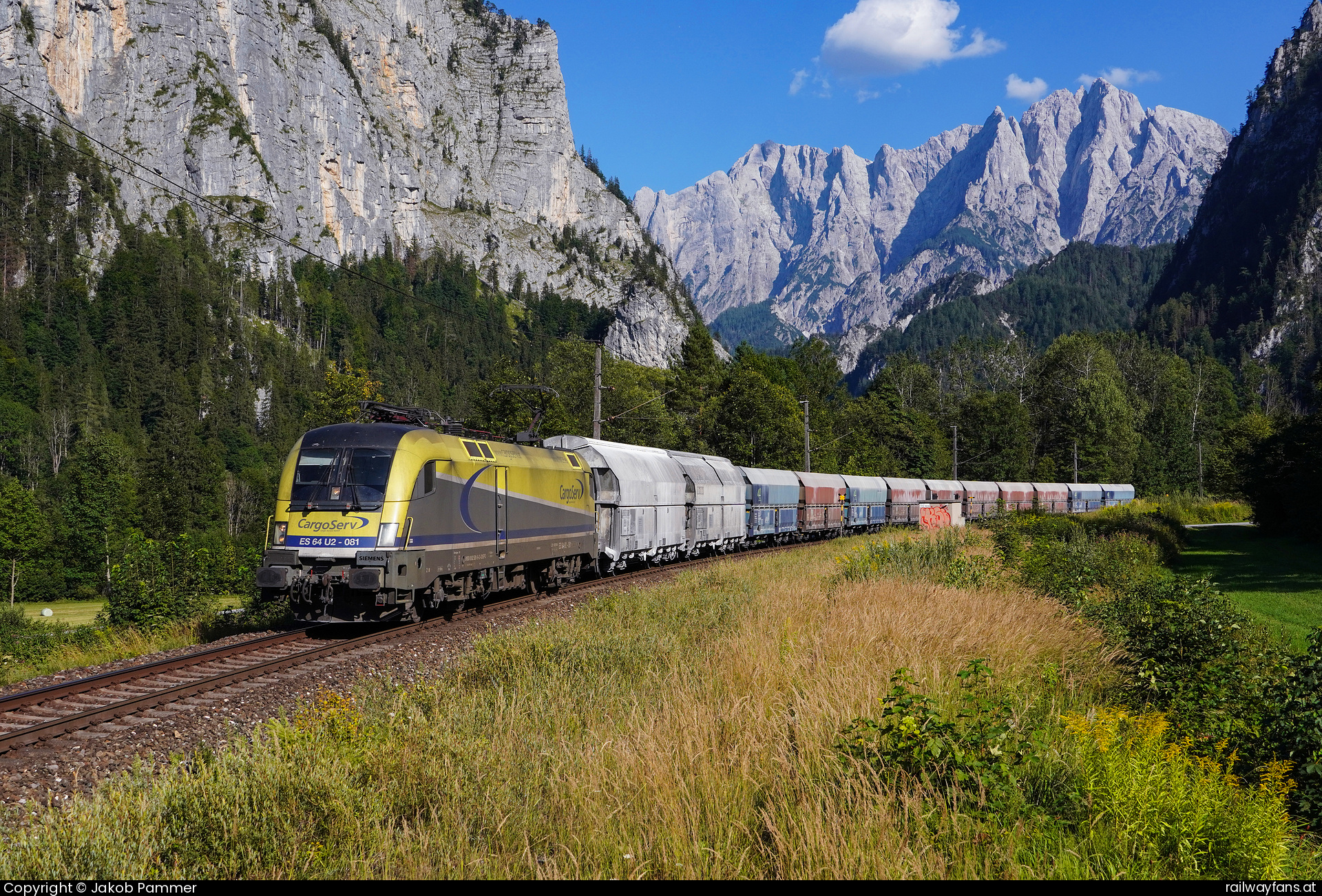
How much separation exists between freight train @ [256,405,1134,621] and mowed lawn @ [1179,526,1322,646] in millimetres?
12554

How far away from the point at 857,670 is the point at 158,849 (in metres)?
5.76

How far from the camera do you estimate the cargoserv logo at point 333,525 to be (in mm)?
13469

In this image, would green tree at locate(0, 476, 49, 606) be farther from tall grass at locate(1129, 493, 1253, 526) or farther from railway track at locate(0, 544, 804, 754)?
tall grass at locate(1129, 493, 1253, 526)

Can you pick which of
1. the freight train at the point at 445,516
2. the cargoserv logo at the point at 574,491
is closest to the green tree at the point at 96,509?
the freight train at the point at 445,516

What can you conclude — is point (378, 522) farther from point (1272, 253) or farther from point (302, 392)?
point (1272, 253)

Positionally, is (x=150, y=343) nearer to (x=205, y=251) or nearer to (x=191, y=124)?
(x=205, y=251)

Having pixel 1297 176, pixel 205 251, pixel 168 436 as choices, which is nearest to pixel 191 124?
pixel 205 251

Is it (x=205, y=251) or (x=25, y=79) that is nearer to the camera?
(x=25, y=79)

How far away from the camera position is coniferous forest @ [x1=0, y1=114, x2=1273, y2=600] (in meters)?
76.8

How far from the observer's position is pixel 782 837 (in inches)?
179

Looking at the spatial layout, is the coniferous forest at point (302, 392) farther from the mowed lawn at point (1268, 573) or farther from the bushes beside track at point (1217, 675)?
the bushes beside track at point (1217, 675)

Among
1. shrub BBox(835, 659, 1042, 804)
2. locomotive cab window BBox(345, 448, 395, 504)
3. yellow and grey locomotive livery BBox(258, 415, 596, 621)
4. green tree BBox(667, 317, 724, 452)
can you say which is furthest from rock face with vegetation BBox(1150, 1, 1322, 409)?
shrub BBox(835, 659, 1042, 804)

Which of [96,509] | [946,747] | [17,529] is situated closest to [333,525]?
[946,747]

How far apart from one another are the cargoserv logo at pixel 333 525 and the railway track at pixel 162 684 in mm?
1917
